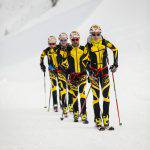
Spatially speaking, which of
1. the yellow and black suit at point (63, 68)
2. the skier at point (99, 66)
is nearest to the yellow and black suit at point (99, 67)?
the skier at point (99, 66)

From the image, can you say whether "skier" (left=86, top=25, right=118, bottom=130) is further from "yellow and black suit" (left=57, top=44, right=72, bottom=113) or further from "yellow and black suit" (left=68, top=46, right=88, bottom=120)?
"yellow and black suit" (left=57, top=44, right=72, bottom=113)

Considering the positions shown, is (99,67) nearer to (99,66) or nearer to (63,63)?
(99,66)

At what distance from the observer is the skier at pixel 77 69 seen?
11117mm

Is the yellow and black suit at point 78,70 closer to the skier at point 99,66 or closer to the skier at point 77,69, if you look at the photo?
the skier at point 77,69

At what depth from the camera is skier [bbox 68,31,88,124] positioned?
36.5 feet

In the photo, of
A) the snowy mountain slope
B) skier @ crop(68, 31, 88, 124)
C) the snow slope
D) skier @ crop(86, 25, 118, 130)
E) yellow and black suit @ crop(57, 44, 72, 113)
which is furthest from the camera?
the snowy mountain slope

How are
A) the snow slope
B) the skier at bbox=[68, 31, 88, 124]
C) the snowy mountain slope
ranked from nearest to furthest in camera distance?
1. the snow slope
2. the skier at bbox=[68, 31, 88, 124]
3. the snowy mountain slope

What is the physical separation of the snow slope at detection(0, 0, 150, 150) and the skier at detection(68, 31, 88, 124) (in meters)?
0.61

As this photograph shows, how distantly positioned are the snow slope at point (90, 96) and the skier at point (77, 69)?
61 centimetres

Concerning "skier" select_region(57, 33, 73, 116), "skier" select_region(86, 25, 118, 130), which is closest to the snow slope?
"skier" select_region(86, 25, 118, 130)
